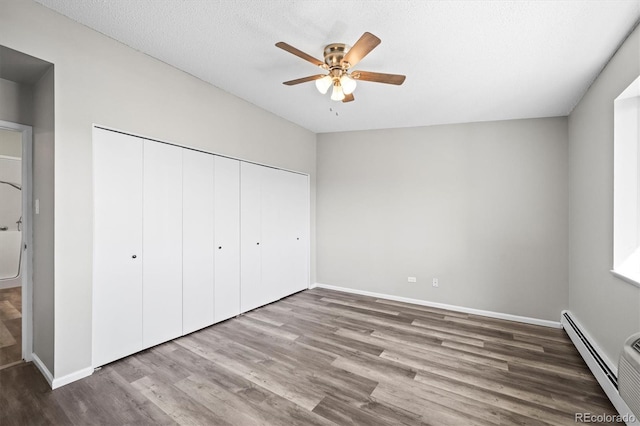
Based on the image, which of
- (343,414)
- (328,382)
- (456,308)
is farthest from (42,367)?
(456,308)

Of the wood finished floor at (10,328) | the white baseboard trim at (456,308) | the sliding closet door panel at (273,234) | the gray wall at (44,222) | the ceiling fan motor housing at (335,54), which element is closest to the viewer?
the gray wall at (44,222)

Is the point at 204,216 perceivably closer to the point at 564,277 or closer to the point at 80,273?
the point at 80,273

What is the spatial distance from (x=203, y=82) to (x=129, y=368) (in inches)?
112

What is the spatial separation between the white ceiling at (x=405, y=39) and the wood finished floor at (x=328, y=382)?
2628mm

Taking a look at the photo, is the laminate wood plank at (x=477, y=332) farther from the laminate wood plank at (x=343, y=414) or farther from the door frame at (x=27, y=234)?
the door frame at (x=27, y=234)

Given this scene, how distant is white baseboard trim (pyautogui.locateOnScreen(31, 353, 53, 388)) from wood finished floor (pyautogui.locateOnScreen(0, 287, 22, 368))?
0.55 feet

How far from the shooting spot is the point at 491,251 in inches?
154

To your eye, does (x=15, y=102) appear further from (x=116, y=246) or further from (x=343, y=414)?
(x=343, y=414)

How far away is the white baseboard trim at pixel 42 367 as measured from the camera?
2.18m

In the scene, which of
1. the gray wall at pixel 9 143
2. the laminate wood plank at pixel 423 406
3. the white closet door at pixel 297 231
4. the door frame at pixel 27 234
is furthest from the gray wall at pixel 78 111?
the gray wall at pixel 9 143

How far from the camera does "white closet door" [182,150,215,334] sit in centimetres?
304

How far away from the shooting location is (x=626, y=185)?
88.3 inches

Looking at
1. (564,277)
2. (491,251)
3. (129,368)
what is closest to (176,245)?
(129,368)

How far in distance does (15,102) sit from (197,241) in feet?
6.17
